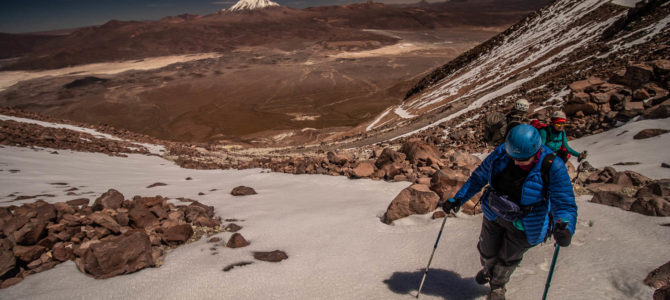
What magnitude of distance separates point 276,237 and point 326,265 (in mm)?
1081

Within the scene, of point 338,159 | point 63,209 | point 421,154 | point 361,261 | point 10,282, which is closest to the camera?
point 10,282

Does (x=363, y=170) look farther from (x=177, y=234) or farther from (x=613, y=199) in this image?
(x=613, y=199)

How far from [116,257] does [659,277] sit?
16.4ft

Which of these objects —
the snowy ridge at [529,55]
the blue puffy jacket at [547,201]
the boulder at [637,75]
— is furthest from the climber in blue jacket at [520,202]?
the snowy ridge at [529,55]

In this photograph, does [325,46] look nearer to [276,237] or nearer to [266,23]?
Result: [266,23]

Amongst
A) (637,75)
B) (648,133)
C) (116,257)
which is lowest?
(116,257)

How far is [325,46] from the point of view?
10625cm

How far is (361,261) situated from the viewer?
12.7 ft

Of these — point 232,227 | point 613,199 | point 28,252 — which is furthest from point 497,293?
point 28,252

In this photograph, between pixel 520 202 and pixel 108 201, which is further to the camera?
pixel 108 201

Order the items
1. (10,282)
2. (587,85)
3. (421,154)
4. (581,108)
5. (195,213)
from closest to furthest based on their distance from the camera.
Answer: (10,282) < (195,213) < (421,154) < (581,108) < (587,85)

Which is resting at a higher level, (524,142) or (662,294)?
(524,142)

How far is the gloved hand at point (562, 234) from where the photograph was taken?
7.36 ft

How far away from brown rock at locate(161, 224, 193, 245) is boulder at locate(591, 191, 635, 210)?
5.40 metres
